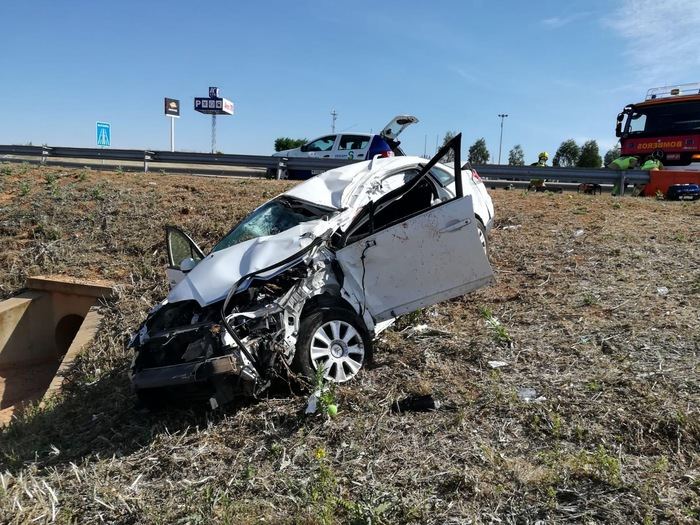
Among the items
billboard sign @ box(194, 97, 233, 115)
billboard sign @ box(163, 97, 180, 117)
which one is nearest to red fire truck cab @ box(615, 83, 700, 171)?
billboard sign @ box(163, 97, 180, 117)

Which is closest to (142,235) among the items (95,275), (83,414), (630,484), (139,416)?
(95,275)

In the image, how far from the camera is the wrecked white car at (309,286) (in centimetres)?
407

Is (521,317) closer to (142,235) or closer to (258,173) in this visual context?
(142,235)

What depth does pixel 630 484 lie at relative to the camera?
9.53 ft

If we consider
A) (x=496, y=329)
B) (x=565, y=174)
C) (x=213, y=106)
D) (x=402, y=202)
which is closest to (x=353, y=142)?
(x=565, y=174)

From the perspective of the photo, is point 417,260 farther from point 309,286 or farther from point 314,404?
point 314,404

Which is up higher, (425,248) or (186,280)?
(425,248)

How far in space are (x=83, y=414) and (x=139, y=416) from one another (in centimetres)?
85

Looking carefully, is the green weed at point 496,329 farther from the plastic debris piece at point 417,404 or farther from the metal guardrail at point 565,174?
the metal guardrail at point 565,174

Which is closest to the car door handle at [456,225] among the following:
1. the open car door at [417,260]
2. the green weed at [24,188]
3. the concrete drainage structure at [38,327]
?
the open car door at [417,260]

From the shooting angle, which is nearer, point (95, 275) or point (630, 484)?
point (630, 484)

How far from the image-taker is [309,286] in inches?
177

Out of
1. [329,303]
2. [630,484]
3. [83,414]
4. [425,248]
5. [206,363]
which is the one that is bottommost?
[83,414]

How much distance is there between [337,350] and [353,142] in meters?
12.8
